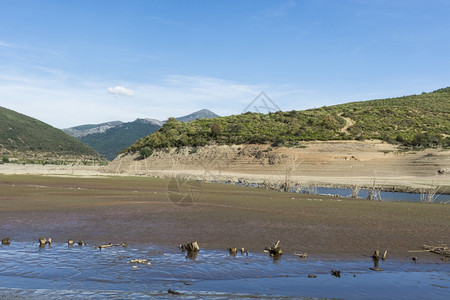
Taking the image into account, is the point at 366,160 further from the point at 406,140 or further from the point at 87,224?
the point at 87,224

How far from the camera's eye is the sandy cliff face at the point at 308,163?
171ft

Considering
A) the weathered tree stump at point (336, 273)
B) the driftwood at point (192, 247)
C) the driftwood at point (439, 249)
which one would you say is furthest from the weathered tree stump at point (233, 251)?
the driftwood at point (439, 249)

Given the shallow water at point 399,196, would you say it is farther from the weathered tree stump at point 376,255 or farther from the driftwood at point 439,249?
the weathered tree stump at point 376,255

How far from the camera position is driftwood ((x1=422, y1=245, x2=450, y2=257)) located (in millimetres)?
13289

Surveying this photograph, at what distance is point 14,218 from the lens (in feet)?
57.6

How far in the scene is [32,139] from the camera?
117000 mm

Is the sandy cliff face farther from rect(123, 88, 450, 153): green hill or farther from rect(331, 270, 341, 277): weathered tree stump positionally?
rect(331, 270, 341, 277): weathered tree stump

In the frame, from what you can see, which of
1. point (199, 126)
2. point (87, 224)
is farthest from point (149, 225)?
point (199, 126)

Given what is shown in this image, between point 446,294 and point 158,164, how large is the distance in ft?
207

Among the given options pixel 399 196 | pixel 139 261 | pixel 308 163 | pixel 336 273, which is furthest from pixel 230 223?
pixel 308 163

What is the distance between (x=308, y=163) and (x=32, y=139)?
84283 millimetres

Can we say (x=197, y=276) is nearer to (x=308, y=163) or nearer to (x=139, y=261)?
(x=139, y=261)

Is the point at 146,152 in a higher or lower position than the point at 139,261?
higher

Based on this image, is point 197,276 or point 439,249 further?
point 439,249
